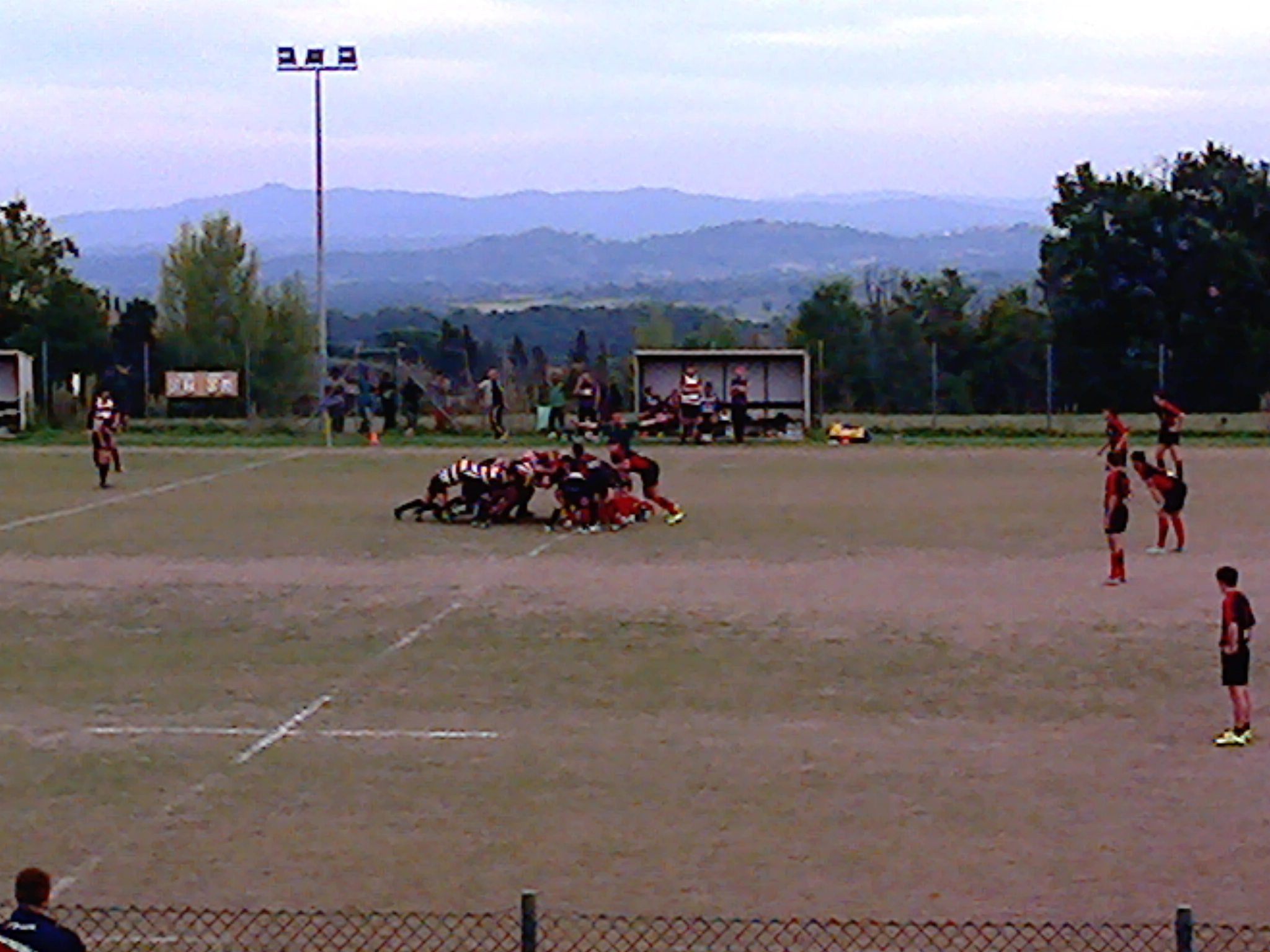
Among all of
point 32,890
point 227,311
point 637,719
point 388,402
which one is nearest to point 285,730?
point 637,719

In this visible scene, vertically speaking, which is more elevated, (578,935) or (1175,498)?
(1175,498)

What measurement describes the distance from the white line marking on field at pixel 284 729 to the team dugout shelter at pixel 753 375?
3310cm

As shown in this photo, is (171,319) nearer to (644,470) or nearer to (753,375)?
(753,375)

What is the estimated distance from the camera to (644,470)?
30188mm

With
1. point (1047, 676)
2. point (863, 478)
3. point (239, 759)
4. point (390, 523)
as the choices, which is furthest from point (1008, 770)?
point (863, 478)

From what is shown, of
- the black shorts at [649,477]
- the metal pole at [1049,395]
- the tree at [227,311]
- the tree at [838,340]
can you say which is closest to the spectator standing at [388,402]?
the tree at [838,340]

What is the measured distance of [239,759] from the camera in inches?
594

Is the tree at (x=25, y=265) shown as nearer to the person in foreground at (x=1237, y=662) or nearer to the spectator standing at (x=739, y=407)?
the spectator standing at (x=739, y=407)

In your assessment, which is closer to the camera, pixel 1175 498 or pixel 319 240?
pixel 1175 498

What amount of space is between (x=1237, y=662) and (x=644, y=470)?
1563 centimetres

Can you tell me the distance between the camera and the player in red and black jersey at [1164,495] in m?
25.7

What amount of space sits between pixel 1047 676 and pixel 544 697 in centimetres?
420

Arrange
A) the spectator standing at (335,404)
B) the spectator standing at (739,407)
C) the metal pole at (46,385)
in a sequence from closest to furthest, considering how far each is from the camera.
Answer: the spectator standing at (739,407) < the spectator standing at (335,404) < the metal pole at (46,385)

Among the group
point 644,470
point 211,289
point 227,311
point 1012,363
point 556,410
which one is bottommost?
point 644,470
